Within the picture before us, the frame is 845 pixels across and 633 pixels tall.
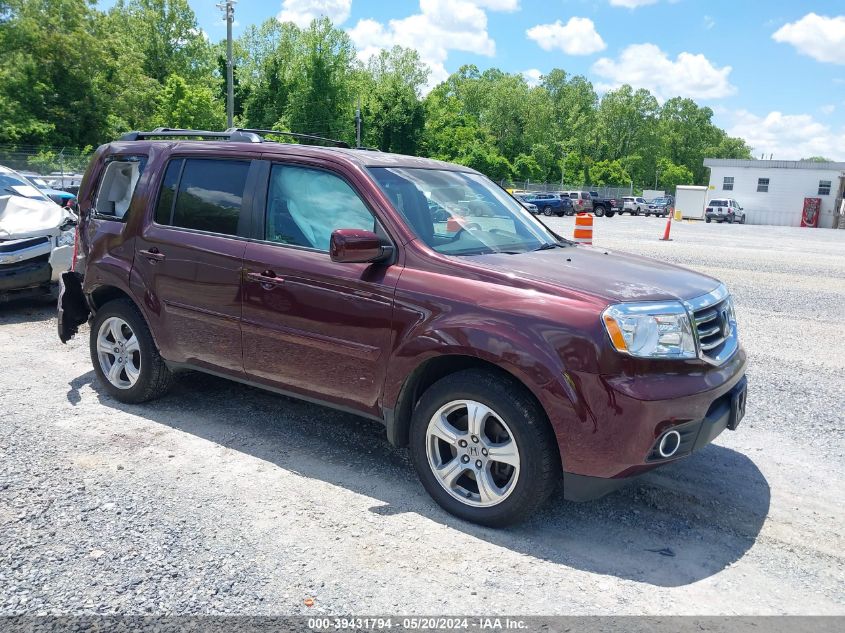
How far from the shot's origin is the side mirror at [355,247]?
3.64 metres

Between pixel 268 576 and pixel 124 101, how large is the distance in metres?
56.8

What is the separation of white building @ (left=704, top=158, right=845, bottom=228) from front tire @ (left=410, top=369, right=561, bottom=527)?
55.1m

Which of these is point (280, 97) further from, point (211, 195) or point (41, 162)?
point (211, 195)

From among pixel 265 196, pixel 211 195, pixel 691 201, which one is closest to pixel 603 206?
pixel 691 201

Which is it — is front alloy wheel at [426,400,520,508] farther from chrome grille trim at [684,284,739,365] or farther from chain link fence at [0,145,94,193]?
chain link fence at [0,145,94,193]

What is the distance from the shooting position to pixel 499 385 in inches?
133

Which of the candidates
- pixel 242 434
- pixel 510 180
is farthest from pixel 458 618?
pixel 510 180

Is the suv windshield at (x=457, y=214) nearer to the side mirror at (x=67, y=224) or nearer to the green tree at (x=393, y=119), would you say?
the side mirror at (x=67, y=224)

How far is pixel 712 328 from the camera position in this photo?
355 cm

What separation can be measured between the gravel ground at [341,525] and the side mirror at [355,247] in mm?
1306

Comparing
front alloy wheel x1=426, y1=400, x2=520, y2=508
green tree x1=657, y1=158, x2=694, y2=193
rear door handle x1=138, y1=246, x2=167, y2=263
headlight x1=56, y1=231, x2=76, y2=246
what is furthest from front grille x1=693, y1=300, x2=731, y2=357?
green tree x1=657, y1=158, x2=694, y2=193

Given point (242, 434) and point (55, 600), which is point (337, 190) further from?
point (55, 600)

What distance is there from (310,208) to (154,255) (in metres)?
1.33

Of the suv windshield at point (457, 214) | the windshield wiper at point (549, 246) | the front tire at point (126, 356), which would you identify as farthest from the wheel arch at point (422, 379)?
the front tire at point (126, 356)
